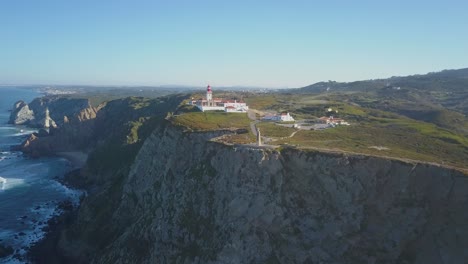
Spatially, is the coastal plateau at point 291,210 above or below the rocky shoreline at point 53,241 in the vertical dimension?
above

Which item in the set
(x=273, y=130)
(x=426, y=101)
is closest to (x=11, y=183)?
(x=273, y=130)

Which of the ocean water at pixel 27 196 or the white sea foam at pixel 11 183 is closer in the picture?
the ocean water at pixel 27 196

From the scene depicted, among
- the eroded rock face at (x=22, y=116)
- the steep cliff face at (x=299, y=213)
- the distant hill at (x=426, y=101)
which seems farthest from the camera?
the eroded rock face at (x=22, y=116)

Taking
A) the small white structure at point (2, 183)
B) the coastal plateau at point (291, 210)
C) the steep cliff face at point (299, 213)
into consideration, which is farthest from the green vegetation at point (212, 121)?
the small white structure at point (2, 183)

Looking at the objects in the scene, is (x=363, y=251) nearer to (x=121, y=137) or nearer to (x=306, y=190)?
(x=306, y=190)

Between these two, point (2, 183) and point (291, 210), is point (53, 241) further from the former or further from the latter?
point (291, 210)

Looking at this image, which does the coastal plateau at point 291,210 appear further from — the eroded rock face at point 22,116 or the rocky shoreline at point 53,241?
the eroded rock face at point 22,116

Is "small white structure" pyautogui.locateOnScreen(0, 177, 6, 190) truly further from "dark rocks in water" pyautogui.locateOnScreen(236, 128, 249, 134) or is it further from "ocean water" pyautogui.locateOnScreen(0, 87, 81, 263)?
"dark rocks in water" pyautogui.locateOnScreen(236, 128, 249, 134)
